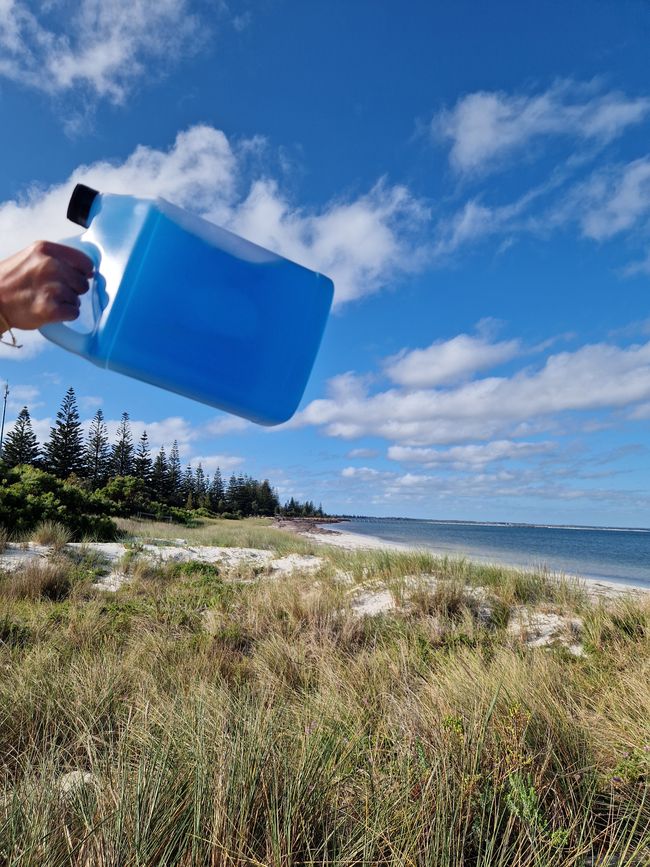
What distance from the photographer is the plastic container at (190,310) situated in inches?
75.6

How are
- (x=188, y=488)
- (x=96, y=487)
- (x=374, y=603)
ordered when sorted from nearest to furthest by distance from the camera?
(x=374, y=603) < (x=96, y=487) < (x=188, y=488)

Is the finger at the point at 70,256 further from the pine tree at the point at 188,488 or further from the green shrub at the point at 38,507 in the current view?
the pine tree at the point at 188,488

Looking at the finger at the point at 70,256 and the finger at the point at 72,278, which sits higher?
the finger at the point at 70,256

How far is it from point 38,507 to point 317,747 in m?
16.5

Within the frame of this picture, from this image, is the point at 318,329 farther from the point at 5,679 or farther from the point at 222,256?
the point at 5,679

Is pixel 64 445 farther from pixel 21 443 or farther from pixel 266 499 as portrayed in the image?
pixel 266 499

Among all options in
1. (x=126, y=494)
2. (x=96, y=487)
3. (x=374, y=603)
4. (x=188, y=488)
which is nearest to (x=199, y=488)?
(x=188, y=488)

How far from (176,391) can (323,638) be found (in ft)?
12.8

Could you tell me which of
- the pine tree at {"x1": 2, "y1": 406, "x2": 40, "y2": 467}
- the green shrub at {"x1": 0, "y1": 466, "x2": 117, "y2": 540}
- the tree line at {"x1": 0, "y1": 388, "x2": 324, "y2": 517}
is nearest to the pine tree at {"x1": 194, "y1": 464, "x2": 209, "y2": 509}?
the tree line at {"x1": 0, "y1": 388, "x2": 324, "y2": 517}

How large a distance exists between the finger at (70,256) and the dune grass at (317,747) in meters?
1.87

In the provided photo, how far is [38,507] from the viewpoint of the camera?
52.0 ft

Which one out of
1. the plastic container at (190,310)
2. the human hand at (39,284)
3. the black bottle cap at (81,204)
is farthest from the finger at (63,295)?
the black bottle cap at (81,204)

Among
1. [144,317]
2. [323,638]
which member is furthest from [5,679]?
[144,317]

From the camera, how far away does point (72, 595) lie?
7.41 m
